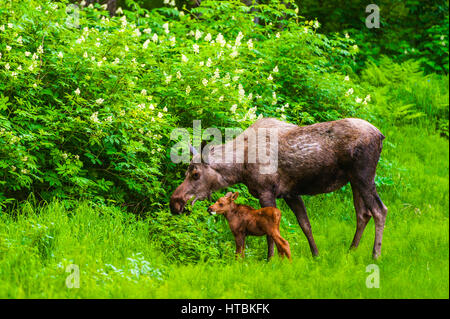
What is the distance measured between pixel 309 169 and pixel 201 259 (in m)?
1.80

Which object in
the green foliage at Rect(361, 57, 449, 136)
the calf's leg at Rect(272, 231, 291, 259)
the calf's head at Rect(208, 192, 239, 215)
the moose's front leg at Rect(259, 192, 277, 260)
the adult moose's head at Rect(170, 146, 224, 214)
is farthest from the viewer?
the green foliage at Rect(361, 57, 449, 136)

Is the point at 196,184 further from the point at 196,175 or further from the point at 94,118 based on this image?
the point at 94,118

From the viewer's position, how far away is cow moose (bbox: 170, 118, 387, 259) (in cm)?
723

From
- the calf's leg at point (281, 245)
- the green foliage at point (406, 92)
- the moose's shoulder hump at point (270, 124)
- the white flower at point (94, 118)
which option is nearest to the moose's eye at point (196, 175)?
the moose's shoulder hump at point (270, 124)

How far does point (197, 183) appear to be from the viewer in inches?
297

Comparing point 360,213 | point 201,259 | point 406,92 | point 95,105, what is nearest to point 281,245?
point 201,259

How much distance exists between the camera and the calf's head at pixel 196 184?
7504 mm

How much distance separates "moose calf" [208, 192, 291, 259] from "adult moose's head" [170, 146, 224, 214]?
346mm

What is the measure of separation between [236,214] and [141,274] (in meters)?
1.49

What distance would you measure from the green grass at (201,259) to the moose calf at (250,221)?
240mm

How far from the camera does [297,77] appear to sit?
11953mm

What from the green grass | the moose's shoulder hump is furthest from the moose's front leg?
the moose's shoulder hump

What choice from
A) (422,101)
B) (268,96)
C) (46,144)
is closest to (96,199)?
(46,144)

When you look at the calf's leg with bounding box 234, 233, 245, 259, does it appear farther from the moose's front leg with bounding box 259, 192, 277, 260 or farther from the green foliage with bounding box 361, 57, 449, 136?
the green foliage with bounding box 361, 57, 449, 136
